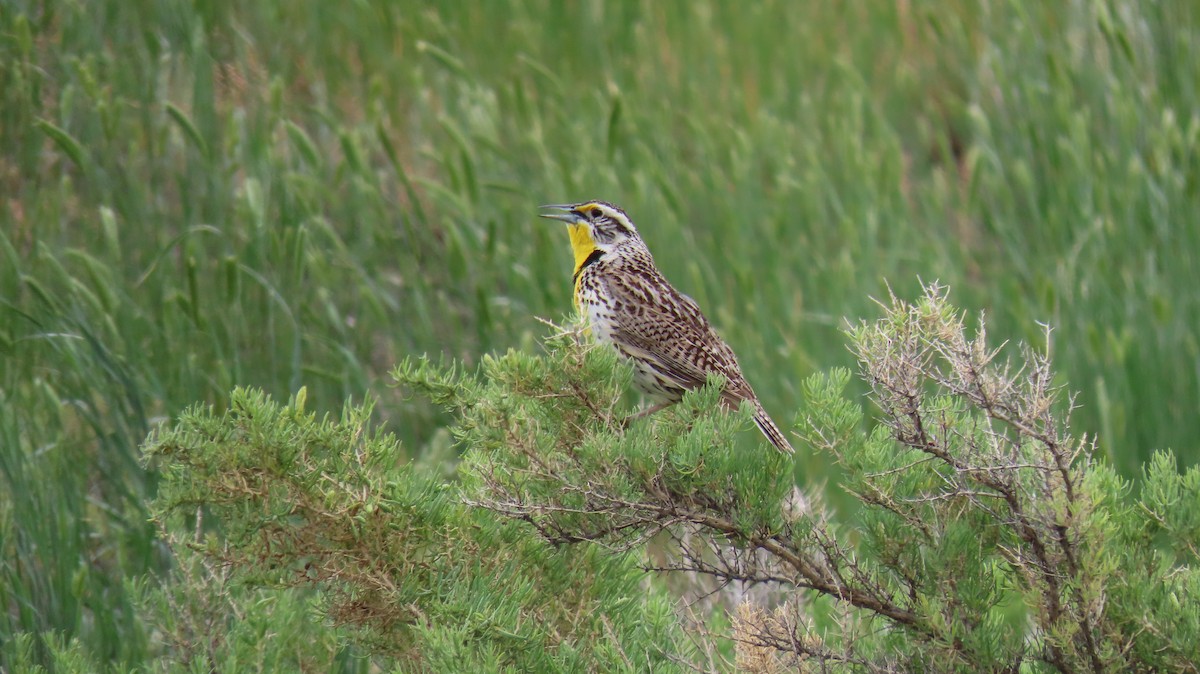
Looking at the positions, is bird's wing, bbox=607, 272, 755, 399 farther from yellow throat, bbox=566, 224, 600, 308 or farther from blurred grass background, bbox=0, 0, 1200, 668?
blurred grass background, bbox=0, 0, 1200, 668

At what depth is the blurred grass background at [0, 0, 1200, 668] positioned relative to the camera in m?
3.78

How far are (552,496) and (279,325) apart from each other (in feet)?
6.75

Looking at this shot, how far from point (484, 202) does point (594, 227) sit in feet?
2.73

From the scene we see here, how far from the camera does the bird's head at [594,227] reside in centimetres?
481

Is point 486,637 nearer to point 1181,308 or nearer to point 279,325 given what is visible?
point 279,325

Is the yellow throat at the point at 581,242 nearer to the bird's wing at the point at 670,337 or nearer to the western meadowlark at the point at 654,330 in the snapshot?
the western meadowlark at the point at 654,330

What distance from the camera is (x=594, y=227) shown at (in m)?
4.85

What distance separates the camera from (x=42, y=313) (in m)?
3.66

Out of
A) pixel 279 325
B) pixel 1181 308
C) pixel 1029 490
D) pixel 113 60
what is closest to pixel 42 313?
pixel 279 325

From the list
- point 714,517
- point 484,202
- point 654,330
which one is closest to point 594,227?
point 654,330

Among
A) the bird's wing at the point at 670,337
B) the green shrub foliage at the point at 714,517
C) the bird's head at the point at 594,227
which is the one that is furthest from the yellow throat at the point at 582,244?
the green shrub foliage at the point at 714,517

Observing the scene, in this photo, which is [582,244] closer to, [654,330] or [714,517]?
[654,330]

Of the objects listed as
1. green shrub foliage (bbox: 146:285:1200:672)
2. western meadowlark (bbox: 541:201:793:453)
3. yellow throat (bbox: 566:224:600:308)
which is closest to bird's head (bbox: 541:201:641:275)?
yellow throat (bbox: 566:224:600:308)

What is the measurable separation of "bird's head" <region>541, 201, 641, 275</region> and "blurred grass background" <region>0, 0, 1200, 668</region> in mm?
231
